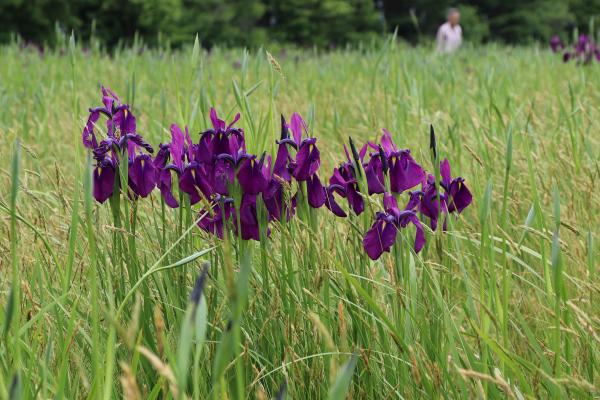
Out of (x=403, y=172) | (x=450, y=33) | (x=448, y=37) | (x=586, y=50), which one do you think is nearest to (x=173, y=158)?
(x=403, y=172)

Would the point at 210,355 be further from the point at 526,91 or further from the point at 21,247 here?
the point at 526,91

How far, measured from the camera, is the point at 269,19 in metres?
20.2

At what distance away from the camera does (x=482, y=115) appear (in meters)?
3.10

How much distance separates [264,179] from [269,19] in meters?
19.7

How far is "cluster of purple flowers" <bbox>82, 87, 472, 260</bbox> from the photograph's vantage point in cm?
115

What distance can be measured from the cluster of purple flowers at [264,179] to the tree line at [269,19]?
983cm

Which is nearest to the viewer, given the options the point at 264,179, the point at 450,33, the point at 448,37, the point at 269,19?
the point at 264,179

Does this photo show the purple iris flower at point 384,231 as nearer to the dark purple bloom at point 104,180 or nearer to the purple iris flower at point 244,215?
the purple iris flower at point 244,215

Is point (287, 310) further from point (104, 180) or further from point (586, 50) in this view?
point (586, 50)

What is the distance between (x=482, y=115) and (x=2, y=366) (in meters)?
2.45

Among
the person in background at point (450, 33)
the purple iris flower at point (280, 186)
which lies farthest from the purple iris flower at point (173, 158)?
the person in background at point (450, 33)

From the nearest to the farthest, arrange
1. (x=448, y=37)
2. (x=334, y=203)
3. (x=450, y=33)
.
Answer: (x=334, y=203), (x=448, y=37), (x=450, y=33)

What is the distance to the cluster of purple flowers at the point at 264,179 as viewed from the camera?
3.76 feet

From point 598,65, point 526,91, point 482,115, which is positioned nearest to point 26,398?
point 482,115
